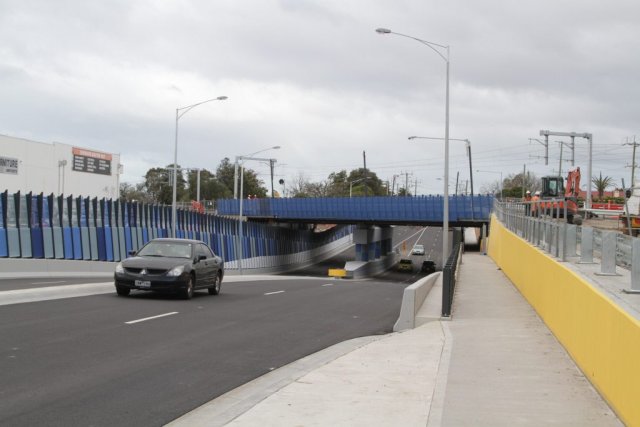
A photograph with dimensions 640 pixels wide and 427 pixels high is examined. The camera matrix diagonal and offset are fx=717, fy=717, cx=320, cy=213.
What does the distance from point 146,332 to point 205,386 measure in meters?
3.87

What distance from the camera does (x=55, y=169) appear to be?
9250 centimetres

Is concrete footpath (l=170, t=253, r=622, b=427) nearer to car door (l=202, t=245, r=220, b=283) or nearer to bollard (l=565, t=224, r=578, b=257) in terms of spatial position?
bollard (l=565, t=224, r=578, b=257)

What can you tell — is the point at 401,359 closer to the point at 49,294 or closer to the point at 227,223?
the point at 49,294

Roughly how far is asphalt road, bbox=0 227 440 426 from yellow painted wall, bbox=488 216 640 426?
11.5 feet

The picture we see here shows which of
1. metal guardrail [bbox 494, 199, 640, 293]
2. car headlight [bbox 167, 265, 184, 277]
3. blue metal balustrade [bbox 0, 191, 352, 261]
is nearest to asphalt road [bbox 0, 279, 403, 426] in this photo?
car headlight [bbox 167, 265, 184, 277]

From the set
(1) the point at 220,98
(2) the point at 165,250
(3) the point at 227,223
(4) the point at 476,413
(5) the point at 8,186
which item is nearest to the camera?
(4) the point at 476,413

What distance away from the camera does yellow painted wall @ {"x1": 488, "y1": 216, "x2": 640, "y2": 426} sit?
653 centimetres

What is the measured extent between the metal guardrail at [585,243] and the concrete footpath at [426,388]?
5.03 feet

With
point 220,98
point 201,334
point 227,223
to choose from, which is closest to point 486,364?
point 201,334

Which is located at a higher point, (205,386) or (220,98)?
(220,98)

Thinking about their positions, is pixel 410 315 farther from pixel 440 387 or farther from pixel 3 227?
pixel 3 227

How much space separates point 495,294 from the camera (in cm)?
2095

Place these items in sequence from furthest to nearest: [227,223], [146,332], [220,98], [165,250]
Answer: [227,223], [220,98], [165,250], [146,332]

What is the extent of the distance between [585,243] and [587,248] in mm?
98
